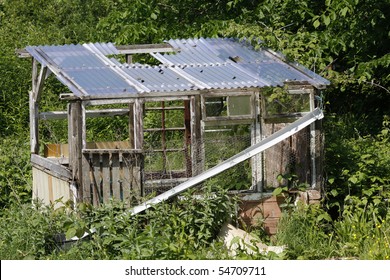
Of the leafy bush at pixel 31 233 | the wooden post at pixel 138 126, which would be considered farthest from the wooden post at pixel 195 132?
the leafy bush at pixel 31 233

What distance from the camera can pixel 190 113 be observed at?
13664mm

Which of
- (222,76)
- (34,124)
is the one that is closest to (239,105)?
(222,76)

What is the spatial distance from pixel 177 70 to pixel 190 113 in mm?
597

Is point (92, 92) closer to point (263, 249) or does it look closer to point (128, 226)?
point (128, 226)

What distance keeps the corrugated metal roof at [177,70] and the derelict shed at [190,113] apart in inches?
0.5

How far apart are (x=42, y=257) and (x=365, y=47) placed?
6951mm

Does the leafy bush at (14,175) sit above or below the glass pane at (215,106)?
below

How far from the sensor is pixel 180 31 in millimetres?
17891

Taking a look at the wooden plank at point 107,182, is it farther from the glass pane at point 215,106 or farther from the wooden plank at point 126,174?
the glass pane at point 215,106

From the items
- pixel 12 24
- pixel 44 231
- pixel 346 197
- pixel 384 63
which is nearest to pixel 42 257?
pixel 44 231

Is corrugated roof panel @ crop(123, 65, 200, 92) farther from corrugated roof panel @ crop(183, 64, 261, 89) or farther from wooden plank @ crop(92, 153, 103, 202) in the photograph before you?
wooden plank @ crop(92, 153, 103, 202)

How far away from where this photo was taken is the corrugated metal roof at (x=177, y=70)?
13.1m

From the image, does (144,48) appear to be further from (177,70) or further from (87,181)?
(87,181)

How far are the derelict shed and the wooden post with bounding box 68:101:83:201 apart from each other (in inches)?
0.5
